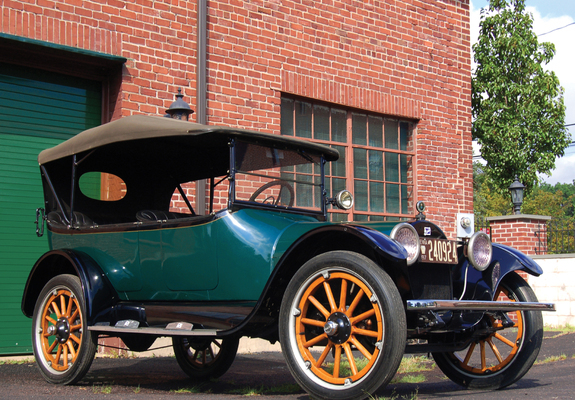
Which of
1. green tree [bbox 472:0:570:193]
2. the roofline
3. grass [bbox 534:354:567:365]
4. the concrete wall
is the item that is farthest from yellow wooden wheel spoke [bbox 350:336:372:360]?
green tree [bbox 472:0:570:193]

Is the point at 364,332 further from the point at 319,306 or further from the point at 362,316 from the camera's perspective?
the point at 319,306

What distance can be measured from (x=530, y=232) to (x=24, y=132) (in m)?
8.64

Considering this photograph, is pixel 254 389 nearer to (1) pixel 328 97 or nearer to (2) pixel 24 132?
(2) pixel 24 132

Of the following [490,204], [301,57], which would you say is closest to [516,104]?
[301,57]

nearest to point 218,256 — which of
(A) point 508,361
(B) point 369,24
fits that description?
(A) point 508,361

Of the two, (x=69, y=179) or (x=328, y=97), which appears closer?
(x=69, y=179)

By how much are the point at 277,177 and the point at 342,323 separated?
1.71 m

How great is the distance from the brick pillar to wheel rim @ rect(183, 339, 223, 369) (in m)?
7.61

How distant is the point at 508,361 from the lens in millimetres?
4188

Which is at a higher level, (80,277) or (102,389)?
(80,277)

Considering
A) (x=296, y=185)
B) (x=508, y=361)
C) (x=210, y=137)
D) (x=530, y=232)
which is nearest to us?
(x=508, y=361)

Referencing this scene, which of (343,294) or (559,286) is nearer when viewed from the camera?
(343,294)

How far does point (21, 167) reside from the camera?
22.2 ft

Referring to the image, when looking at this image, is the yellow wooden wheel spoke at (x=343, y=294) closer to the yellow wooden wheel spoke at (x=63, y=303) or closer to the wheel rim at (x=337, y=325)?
the wheel rim at (x=337, y=325)
